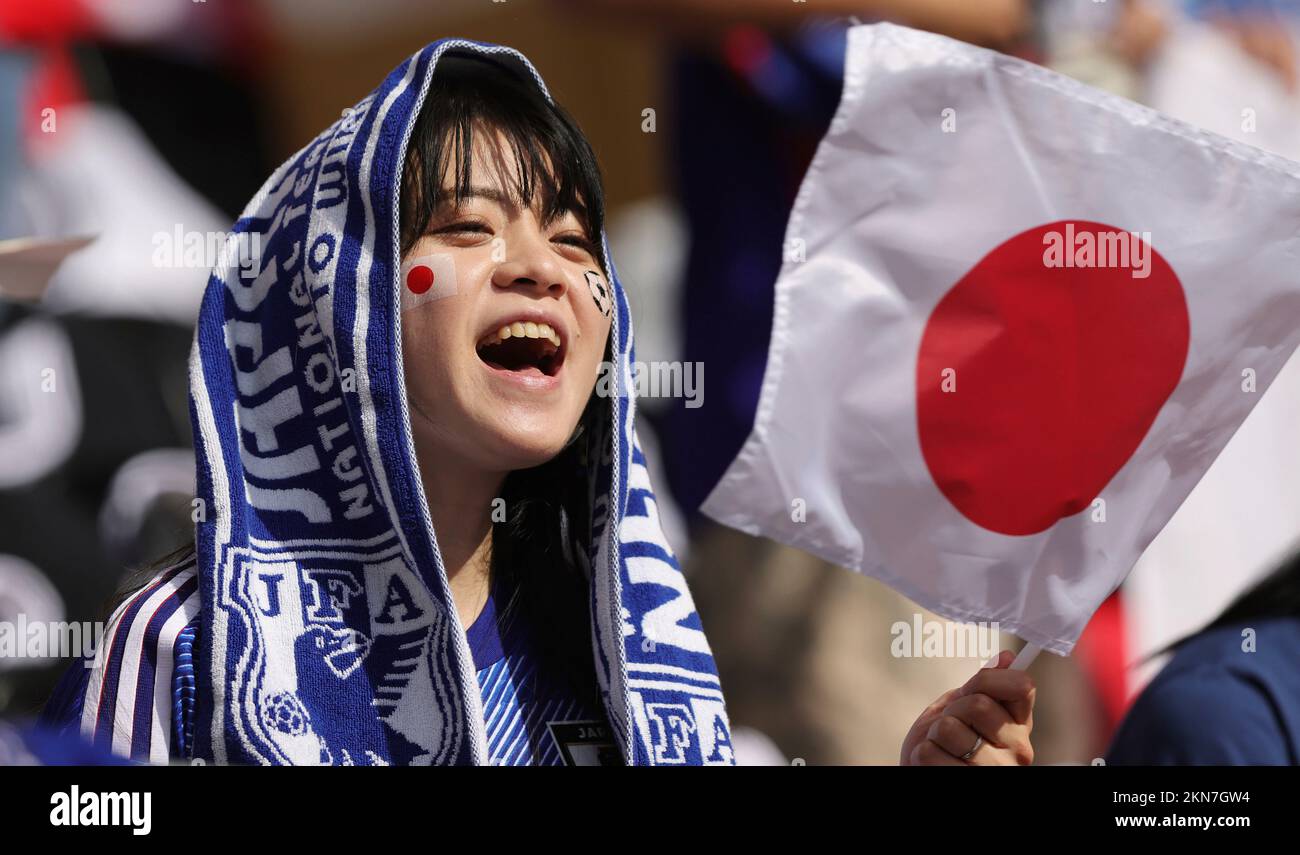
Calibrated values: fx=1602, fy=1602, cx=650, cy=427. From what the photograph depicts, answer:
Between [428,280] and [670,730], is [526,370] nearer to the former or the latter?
[428,280]

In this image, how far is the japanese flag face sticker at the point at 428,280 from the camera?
201 cm

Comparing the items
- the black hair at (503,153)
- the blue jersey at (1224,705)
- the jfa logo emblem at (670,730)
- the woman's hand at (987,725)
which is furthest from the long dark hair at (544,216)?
the blue jersey at (1224,705)

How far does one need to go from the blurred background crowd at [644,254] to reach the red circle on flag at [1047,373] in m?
1.79

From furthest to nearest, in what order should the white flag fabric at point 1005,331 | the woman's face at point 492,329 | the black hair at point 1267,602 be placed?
the black hair at point 1267,602
the white flag fabric at point 1005,331
the woman's face at point 492,329

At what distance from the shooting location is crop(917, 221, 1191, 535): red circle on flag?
90.6 inches

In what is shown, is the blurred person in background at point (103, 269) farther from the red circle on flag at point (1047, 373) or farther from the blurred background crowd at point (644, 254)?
the red circle on flag at point (1047, 373)

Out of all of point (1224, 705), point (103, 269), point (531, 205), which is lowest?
point (1224, 705)

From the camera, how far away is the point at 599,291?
2.13m

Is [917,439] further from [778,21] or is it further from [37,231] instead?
[37,231]

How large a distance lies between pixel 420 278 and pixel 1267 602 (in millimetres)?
1645

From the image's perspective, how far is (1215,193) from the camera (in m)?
2.31

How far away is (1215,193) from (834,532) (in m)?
0.73

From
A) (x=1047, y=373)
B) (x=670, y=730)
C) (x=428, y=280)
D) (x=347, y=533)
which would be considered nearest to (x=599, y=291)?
(x=428, y=280)
